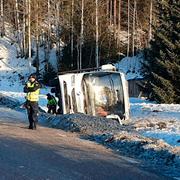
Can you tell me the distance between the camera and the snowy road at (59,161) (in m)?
10.4

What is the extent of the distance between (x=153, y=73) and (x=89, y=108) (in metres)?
14.3

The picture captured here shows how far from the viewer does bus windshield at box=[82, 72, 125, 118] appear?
24188 mm

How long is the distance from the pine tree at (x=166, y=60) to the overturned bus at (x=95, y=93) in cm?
1318

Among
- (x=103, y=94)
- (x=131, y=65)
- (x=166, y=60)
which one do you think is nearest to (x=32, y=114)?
(x=103, y=94)

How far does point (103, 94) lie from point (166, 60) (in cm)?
1489

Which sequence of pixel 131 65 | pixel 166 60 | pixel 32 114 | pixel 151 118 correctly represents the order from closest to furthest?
Result: pixel 32 114 < pixel 151 118 < pixel 166 60 < pixel 131 65

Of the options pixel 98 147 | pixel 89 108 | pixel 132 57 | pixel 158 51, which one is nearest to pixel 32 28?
pixel 132 57

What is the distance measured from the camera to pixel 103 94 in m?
24.4

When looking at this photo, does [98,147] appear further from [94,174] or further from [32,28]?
[32,28]

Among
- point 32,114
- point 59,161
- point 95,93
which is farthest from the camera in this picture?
point 95,93

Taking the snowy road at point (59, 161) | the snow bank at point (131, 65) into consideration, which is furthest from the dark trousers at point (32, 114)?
the snow bank at point (131, 65)

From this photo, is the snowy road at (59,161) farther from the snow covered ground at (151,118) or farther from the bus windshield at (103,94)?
the bus windshield at (103,94)

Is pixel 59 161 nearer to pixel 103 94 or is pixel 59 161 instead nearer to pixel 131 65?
pixel 103 94

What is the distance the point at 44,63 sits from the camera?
69.9 m
